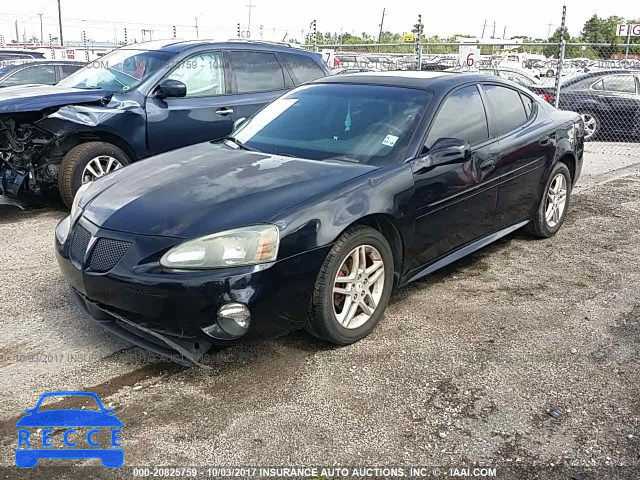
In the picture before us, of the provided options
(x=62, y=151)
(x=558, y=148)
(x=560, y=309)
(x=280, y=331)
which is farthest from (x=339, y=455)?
(x=62, y=151)

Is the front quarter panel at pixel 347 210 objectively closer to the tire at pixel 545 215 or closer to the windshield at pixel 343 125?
the windshield at pixel 343 125

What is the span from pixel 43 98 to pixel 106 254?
372 centimetres

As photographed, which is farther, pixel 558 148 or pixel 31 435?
pixel 558 148

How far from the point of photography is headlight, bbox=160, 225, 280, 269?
311 cm

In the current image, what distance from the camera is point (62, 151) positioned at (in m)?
6.30

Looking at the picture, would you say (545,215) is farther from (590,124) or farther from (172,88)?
(590,124)

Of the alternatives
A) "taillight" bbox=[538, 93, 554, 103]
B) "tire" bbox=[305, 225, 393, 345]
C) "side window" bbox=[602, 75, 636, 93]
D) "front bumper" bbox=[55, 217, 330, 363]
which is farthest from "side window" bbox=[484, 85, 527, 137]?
"side window" bbox=[602, 75, 636, 93]

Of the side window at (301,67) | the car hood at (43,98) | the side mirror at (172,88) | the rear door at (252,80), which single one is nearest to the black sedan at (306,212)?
the side mirror at (172,88)

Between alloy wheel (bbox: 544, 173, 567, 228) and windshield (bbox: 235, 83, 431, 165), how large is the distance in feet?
6.57

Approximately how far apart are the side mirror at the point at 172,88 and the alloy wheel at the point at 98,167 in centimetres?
86

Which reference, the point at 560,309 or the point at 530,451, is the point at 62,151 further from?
the point at 530,451

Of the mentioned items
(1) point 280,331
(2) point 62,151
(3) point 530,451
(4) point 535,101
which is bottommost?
(3) point 530,451

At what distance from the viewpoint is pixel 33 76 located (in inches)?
488

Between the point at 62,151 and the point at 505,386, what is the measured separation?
492 cm
